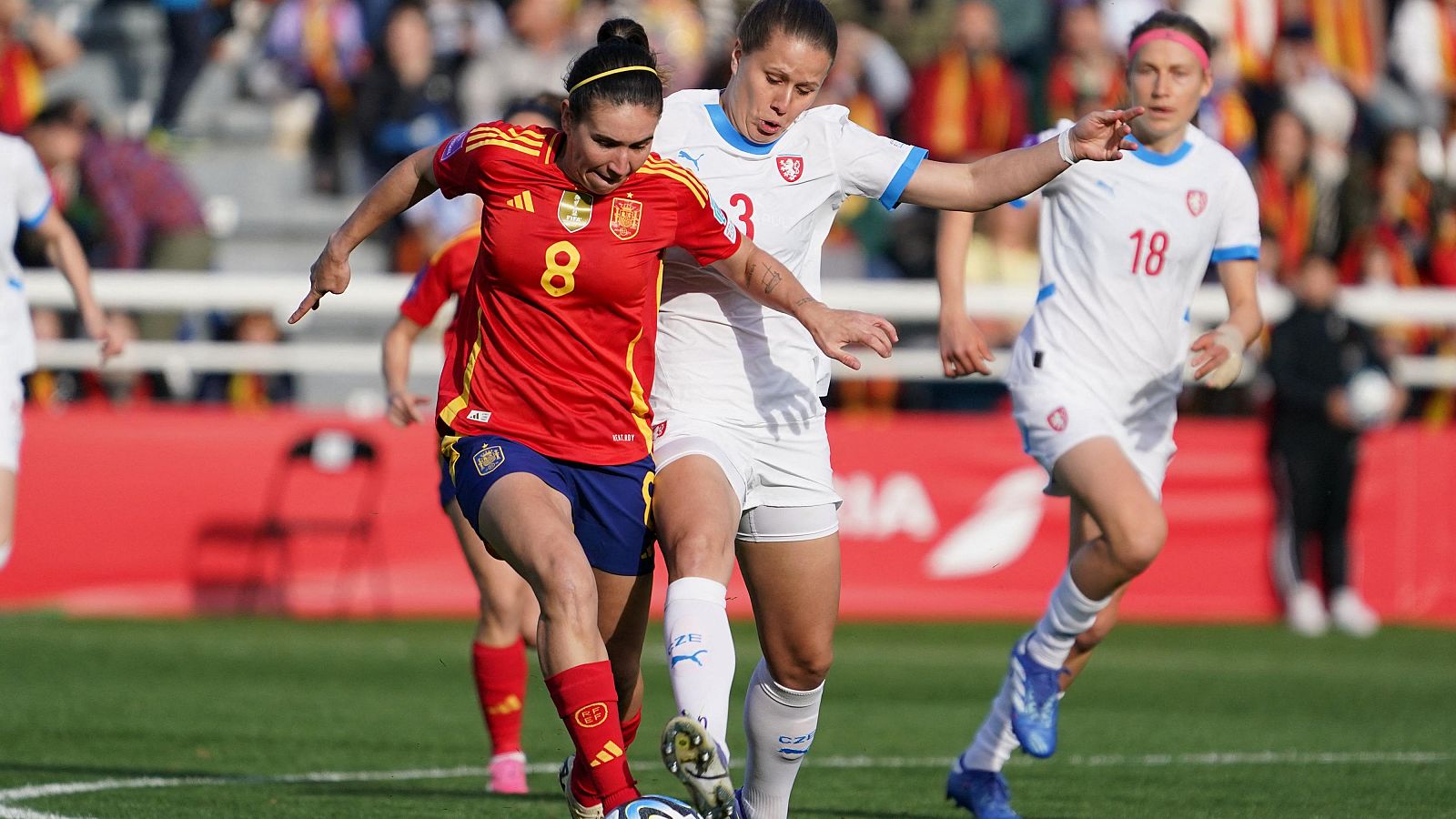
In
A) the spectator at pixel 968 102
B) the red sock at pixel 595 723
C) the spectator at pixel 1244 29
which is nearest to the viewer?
the red sock at pixel 595 723

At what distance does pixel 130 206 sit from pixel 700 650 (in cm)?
1063

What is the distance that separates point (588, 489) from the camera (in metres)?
5.85

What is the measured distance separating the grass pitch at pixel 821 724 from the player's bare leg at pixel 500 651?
18cm

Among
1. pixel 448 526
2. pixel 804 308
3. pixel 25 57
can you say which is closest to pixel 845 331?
pixel 804 308

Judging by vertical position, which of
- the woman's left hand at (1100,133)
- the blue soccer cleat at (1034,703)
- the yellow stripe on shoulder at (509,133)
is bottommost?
the blue soccer cleat at (1034,703)

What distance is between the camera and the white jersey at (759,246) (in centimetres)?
623

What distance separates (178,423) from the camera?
45.4 feet

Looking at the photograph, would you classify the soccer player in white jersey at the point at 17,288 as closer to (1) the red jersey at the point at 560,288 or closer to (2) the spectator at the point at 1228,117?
(1) the red jersey at the point at 560,288

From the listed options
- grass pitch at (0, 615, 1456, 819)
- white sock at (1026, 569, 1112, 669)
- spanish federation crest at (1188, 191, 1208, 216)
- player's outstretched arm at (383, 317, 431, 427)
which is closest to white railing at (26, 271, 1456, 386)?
grass pitch at (0, 615, 1456, 819)

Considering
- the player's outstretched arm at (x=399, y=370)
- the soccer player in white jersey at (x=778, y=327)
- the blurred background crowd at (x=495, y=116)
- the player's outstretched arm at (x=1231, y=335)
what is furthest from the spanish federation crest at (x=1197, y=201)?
the blurred background crowd at (x=495, y=116)

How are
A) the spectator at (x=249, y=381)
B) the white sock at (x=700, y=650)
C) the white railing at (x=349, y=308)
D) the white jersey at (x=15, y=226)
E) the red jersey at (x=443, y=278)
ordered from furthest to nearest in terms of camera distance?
the spectator at (x=249, y=381)
the white railing at (x=349, y=308)
the white jersey at (x=15, y=226)
the red jersey at (x=443, y=278)
the white sock at (x=700, y=650)

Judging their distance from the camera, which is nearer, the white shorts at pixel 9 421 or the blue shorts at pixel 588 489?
the blue shorts at pixel 588 489

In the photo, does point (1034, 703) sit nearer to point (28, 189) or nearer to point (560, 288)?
point (560, 288)

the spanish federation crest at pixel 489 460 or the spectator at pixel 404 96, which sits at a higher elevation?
the spectator at pixel 404 96
